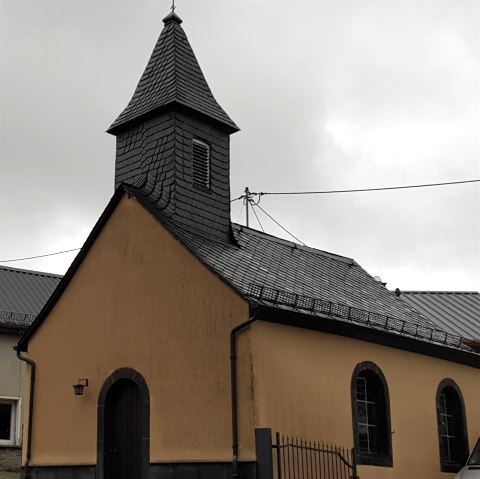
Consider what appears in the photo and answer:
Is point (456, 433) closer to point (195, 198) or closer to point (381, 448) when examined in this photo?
point (381, 448)

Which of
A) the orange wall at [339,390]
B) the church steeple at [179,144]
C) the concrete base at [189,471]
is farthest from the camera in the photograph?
the church steeple at [179,144]

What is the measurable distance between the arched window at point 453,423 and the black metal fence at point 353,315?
38.5 inches

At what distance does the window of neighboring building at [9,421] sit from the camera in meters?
22.2

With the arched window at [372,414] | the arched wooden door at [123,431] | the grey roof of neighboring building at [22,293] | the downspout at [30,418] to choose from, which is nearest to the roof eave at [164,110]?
the downspout at [30,418]

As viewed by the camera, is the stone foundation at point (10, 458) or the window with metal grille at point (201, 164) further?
the stone foundation at point (10, 458)

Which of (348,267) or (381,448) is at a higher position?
(348,267)

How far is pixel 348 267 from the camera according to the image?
20.7 metres

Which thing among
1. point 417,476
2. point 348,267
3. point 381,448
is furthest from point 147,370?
point 348,267

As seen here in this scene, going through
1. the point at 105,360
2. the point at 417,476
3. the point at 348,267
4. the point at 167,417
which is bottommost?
the point at 417,476

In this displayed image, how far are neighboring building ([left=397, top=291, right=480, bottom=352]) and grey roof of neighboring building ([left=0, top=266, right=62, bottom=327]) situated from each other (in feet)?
34.5

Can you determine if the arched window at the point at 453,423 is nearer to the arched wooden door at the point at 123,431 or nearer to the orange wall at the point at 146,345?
the orange wall at the point at 146,345

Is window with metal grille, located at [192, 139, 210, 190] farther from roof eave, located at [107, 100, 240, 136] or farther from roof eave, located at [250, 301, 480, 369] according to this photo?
roof eave, located at [250, 301, 480, 369]

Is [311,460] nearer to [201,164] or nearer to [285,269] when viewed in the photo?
[285,269]

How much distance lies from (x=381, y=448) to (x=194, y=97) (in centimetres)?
789
